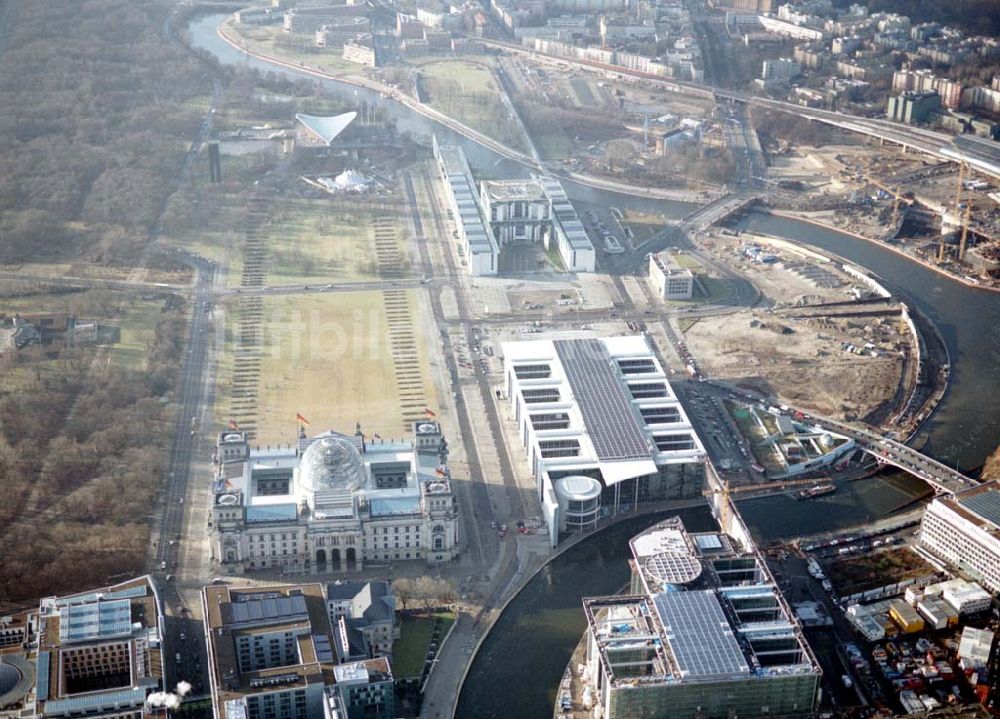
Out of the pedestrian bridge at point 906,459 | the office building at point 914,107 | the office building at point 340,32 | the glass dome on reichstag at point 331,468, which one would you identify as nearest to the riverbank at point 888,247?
the pedestrian bridge at point 906,459

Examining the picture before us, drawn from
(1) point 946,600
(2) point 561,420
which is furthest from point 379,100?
(1) point 946,600

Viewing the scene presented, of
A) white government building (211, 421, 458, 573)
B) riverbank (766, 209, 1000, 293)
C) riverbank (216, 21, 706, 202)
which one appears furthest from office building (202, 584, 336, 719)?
riverbank (216, 21, 706, 202)

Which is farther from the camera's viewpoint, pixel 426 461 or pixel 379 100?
pixel 379 100

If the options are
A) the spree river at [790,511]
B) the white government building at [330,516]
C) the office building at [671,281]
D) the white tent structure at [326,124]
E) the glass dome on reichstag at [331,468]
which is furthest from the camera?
the white tent structure at [326,124]

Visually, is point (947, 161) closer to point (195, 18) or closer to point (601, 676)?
point (601, 676)

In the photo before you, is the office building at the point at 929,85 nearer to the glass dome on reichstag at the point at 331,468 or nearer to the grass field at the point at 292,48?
the grass field at the point at 292,48

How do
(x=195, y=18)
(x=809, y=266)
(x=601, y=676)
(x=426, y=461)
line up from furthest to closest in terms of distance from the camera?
1. (x=195, y=18)
2. (x=809, y=266)
3. (x=426, y=461)
4. (x=601, y=676)

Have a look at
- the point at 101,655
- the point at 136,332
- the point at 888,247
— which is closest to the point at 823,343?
the point at 888,247
